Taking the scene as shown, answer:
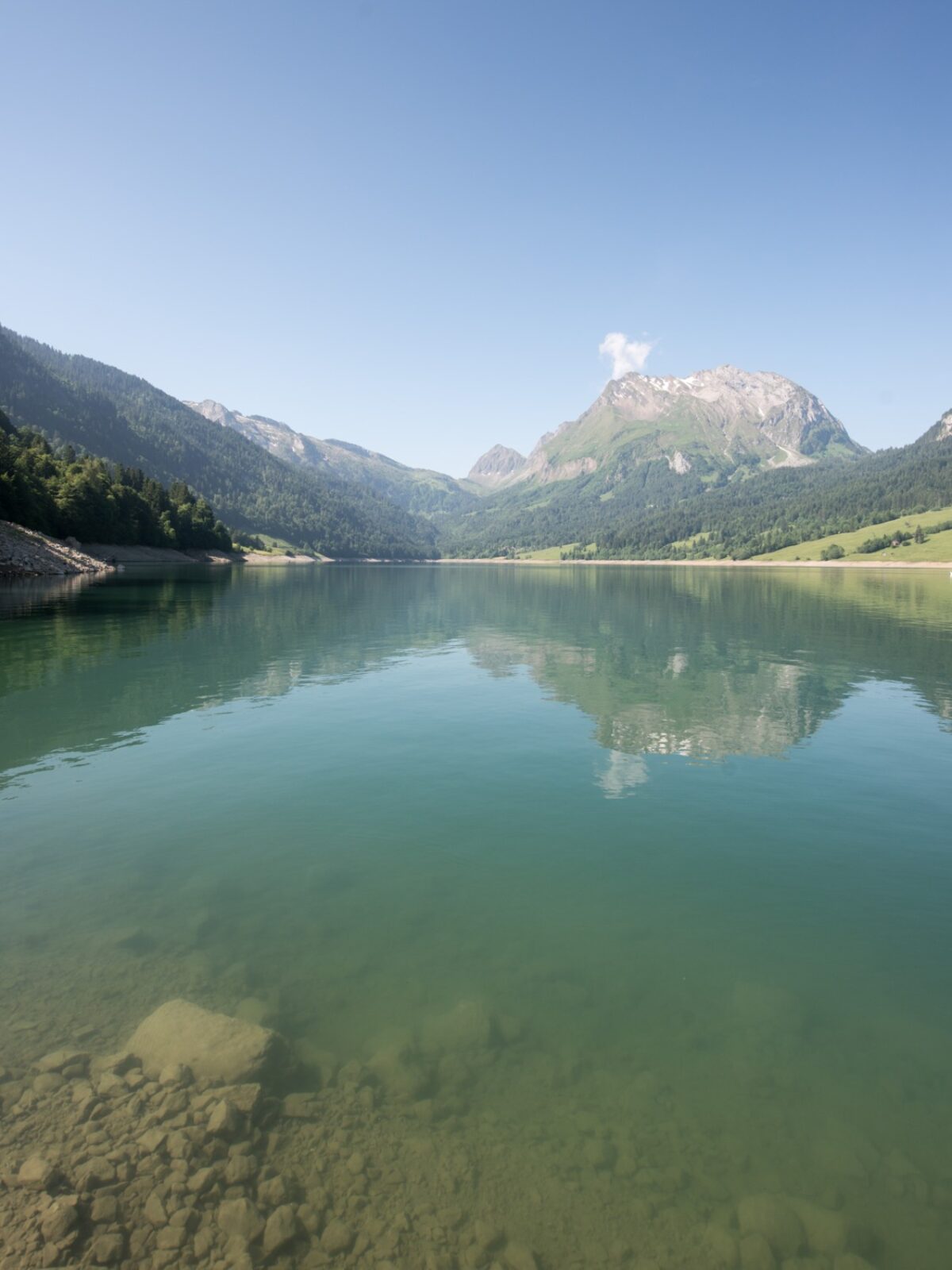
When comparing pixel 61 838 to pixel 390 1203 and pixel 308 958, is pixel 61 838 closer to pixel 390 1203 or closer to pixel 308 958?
pixel 308 958

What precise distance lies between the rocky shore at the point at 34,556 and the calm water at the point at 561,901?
88582mm

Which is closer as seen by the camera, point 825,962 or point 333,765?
point 825,962

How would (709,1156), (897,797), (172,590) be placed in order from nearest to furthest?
1. (709,1156)
2. (897,797)
3. (172,590)

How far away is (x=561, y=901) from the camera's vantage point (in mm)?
15688

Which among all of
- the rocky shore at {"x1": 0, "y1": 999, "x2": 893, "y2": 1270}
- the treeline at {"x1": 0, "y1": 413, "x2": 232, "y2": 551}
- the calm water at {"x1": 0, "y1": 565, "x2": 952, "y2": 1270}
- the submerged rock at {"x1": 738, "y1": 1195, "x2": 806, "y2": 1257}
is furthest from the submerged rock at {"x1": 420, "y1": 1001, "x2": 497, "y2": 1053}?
the treeline at {"x1": 0, "y1": 413, "x2": 232, "y2": 551}

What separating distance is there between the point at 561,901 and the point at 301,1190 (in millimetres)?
8707

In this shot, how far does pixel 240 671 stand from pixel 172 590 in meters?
68.4

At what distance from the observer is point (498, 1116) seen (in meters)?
9.37

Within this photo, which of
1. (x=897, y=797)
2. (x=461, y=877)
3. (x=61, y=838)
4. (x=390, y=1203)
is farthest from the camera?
(x=897, y=797)

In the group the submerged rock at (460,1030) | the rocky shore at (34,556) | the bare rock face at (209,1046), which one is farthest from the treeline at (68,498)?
the submerged rock at (460,1030)

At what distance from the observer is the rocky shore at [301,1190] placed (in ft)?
24.4

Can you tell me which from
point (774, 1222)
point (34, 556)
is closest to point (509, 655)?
point (774, 1222)

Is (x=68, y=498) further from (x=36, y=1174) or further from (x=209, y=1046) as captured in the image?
(x=36, y=1174)

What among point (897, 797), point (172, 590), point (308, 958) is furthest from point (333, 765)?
point (172, 590)
